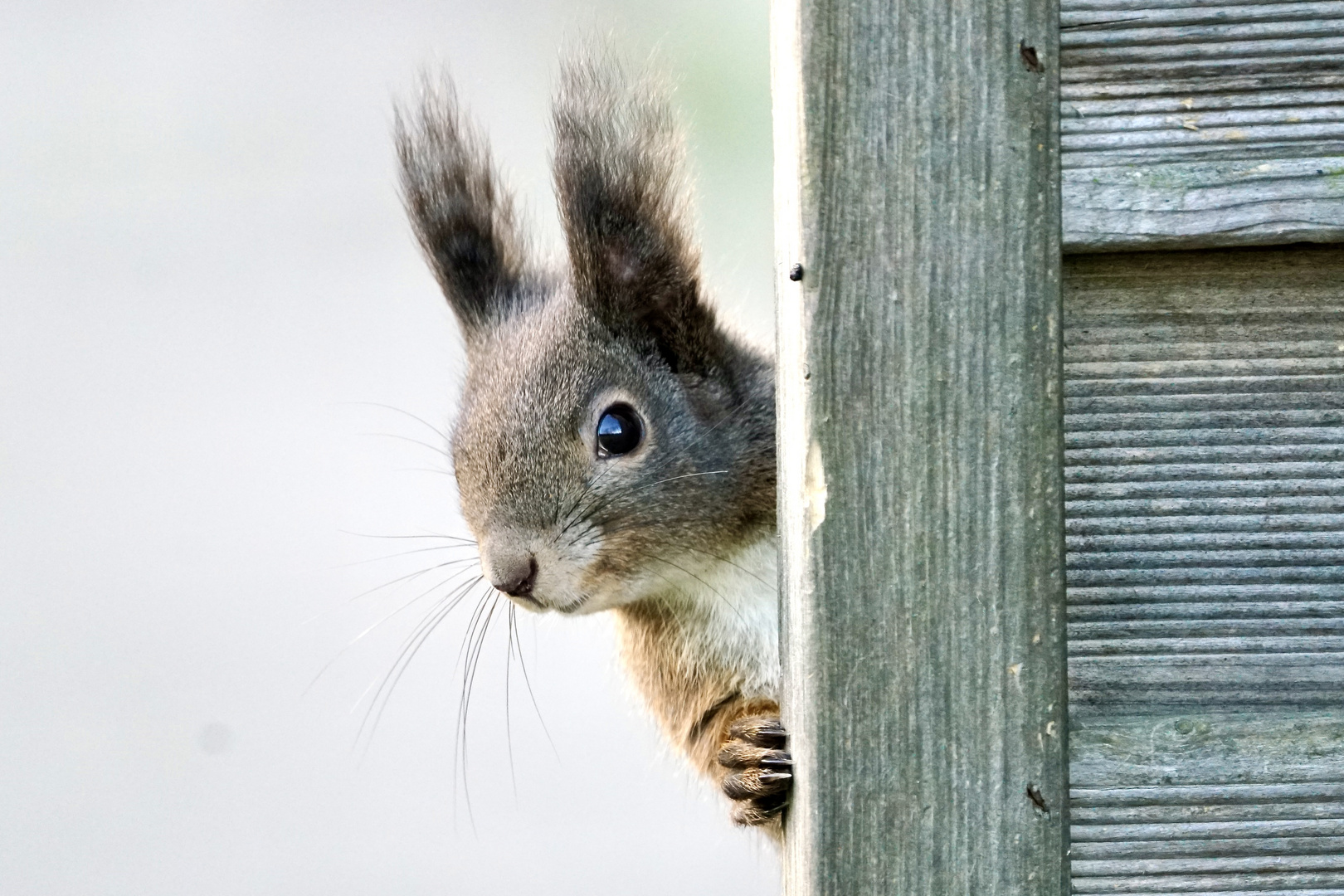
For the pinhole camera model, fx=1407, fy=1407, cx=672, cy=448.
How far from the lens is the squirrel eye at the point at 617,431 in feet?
4.67

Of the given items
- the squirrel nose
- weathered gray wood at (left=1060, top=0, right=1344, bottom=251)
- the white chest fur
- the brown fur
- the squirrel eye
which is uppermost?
weathered gray wood at (left=1060, top=0, right=1344, bottom=251)

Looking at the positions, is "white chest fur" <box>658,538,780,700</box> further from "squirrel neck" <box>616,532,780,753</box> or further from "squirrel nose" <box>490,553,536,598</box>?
"squirrel nose" <box>490,553,536,598</box>

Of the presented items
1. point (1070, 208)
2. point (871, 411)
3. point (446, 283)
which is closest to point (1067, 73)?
point (1070, 208)

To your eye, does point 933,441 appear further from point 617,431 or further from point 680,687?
point 680,687

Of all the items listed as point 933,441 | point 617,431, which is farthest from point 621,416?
point 933,441

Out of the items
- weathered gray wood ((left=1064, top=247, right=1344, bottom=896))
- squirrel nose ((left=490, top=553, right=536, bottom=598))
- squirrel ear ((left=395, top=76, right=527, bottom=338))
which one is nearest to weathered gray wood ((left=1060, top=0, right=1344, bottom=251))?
weathered gray wood ((left=1064, top=247, right=1344, bottom=896))

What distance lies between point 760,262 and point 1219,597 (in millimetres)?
1677

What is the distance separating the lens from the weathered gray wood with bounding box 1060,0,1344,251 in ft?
2.36

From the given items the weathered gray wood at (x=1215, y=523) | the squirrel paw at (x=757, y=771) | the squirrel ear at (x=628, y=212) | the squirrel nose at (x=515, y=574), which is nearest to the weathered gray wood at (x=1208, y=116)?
the weathered gray wood at (x=1215, y=523)

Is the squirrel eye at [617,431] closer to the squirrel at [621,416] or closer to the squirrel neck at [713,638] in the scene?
the squirrel at [621,416]

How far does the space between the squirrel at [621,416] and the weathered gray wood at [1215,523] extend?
1.90 ft

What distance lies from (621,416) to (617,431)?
0.06ft

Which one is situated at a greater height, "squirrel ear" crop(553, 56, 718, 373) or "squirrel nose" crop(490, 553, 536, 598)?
"squirrel ear" crop(553, 56, 718, 373)

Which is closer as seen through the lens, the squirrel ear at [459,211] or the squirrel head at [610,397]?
the squirrel head at [610,397]
